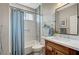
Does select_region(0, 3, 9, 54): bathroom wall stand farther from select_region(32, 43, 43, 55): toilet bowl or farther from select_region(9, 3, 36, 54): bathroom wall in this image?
select_region(32, 43, 43, 55): toilet bowl

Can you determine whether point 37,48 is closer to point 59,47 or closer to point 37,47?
point 37,47

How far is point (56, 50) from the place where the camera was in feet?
5.80

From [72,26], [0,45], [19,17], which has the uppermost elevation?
[19,17]

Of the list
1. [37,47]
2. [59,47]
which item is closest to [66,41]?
[59,47]

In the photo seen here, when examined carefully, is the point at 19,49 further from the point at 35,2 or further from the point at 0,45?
the point at 35,2

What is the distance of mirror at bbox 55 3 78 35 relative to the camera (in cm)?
172

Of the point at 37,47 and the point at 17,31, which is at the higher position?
the point at 17,31

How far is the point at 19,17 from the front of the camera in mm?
1777

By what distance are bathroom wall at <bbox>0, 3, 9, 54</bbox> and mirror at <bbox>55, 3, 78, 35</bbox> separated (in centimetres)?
67

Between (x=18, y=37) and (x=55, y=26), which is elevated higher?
(x=55, y=26)

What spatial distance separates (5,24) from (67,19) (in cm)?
84

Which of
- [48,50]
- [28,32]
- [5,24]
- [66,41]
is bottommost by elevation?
[48,50]
